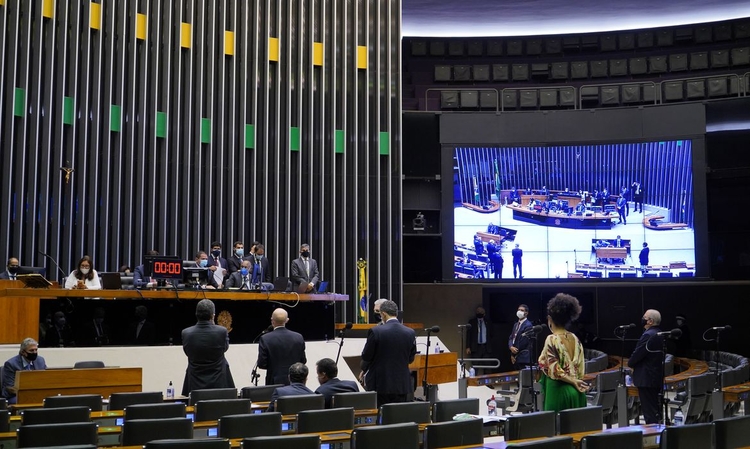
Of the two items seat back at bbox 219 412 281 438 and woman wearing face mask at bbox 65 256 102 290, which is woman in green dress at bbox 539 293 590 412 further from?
woman wearing face mask at bbox 65 256 102 290

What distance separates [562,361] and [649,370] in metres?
3.27

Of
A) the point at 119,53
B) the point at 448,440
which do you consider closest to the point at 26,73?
the point at 119,53

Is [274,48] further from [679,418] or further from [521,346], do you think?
[679,418]

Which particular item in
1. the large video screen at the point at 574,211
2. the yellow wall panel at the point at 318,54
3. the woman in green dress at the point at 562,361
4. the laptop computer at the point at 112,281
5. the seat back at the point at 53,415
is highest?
the yellow wall panel at the point at 318,54

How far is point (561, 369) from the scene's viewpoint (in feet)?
16.9

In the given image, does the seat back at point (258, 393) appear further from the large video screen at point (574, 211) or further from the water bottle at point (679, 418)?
the large video screen at point (574, 211)

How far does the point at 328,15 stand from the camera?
16.5m

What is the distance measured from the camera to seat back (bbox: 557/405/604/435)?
15.6 feet

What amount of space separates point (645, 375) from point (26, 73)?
10517 millimetres

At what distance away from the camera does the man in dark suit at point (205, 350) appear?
258 inches

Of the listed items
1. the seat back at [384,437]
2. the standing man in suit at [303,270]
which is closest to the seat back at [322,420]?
the seat back at [384,437]

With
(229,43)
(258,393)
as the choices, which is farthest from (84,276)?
(229,43)

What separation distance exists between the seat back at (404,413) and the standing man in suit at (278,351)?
1.81 metres

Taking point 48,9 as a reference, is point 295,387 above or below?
below
